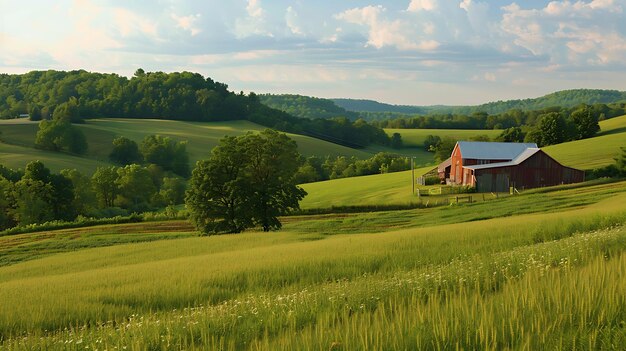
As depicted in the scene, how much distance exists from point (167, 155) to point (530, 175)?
8261 centimetres

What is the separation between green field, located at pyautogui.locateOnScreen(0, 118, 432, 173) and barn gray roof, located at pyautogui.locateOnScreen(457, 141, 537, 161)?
51.6 meters

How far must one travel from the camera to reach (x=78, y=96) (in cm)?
19788

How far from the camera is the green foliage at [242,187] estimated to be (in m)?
43.8

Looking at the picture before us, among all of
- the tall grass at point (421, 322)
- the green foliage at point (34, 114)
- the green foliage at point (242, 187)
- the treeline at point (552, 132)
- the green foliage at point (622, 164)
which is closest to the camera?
the tall grass at point (421, 322)

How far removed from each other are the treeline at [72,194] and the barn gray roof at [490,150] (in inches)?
1928

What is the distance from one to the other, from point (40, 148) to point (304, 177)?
60263mm

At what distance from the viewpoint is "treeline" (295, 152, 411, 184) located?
11862 cm

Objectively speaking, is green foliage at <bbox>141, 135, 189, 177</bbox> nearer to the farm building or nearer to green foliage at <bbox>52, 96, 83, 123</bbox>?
green foliage at <bbox>52, 96, 83, 123</bbox>

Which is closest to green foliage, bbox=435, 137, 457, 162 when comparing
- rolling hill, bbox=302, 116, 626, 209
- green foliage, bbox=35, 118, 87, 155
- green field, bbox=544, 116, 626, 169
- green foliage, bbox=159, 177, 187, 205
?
rolling hill, bbox=302, 116, 626, 209

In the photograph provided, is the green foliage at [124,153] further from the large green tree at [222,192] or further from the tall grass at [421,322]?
the tall grass at [421,322]

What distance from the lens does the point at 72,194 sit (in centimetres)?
7669

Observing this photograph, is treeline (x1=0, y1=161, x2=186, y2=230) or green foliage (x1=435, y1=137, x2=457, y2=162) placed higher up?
green foliage (x1=435, y1=137, x2=457, y2=162)

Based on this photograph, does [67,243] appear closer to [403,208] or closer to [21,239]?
[21,239]

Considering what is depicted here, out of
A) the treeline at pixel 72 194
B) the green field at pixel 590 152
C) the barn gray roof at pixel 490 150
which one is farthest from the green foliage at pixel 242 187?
the green field at pixel 590 152
